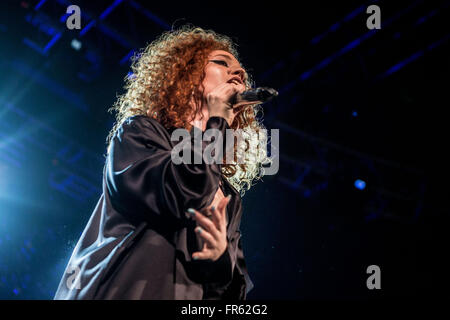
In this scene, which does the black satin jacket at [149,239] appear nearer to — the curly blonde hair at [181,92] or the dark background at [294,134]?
the curly blonde hair at [181,92]

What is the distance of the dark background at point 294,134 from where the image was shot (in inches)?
172

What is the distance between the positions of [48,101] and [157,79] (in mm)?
3457

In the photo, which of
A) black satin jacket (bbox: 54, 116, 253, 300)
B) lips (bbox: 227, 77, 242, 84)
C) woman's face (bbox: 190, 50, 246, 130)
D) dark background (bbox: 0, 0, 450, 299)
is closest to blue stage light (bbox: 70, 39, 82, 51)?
dark background (bbox: 0, 0, 450, 299)

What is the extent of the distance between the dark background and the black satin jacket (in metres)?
3.34

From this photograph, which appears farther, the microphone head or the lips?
the lips

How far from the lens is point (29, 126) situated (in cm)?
519

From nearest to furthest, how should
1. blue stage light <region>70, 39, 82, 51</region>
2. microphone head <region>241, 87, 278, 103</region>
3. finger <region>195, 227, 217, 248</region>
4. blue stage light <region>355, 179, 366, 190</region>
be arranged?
1. finger <region>195, 227, 217, 248</region>
2. microphone head <region>241, 87, 278, 103</region>
3. blue stage light <region>70, 39, 82, 51</region>
4. blue stage light <region>355, 179, 366, 190</region>

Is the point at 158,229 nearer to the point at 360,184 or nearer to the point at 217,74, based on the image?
the point at 217,74

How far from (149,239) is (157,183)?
0.57ft

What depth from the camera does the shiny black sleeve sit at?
120cm

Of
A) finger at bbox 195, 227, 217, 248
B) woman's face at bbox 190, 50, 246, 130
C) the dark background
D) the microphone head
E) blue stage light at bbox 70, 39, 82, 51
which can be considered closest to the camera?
finger at bbox 195, 227, 217, 248

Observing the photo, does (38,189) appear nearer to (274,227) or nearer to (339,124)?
(274,227)

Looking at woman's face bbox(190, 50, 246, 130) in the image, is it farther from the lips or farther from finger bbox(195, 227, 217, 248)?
finger bbox(195, 227, 217, 248)
